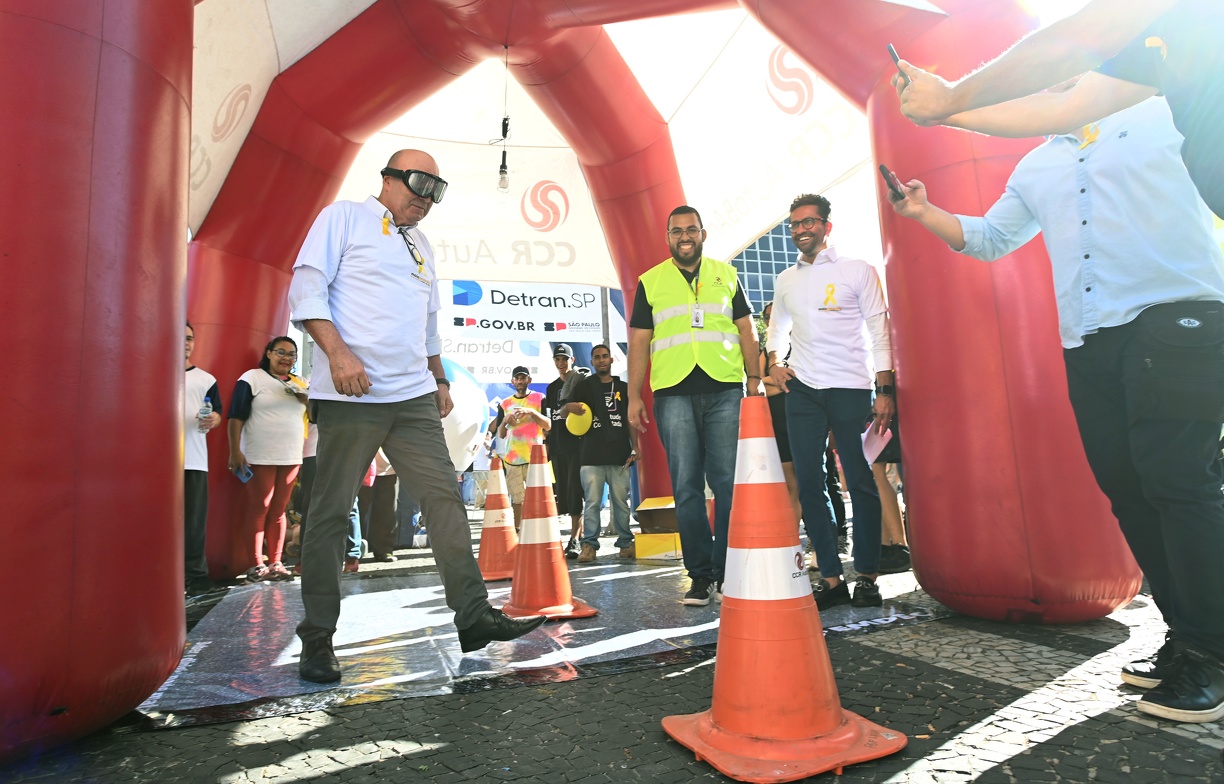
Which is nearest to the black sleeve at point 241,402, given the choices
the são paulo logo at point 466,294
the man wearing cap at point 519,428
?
the man wearing cap at point 519,428

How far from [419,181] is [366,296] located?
1.65 feet

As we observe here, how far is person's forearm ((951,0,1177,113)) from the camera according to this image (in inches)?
63.9

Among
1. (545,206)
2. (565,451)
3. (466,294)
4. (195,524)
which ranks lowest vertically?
(195,524)

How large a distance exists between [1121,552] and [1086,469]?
330mm

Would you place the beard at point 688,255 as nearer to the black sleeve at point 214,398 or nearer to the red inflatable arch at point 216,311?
the red inflatable arch at point 216,311

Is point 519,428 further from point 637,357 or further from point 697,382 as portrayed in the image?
point 697,382

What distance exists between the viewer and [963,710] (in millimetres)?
1949

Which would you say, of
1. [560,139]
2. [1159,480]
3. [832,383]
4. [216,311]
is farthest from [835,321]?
[560,139]

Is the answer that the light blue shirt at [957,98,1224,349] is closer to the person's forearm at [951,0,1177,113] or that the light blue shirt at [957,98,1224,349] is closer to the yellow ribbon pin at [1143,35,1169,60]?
the yellow ribbon pin at [1143,35,1169,60]

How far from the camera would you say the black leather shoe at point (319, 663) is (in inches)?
98.7

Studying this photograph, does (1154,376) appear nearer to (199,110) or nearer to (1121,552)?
(1121,552)

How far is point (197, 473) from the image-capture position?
4.84m

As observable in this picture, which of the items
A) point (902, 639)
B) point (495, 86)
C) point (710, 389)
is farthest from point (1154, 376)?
point (495, 86)

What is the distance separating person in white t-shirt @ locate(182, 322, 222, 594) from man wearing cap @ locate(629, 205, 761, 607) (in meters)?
2.93
